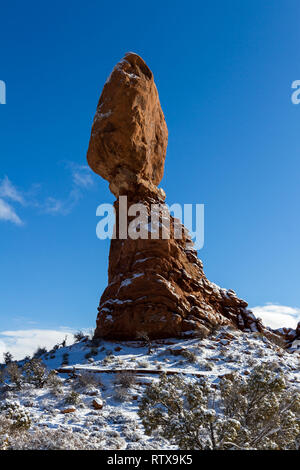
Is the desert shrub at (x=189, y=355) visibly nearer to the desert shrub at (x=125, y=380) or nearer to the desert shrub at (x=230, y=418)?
the desert shrub at (x=125, y=380)

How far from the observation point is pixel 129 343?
1964 cm

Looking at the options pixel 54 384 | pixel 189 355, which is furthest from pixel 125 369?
pixel 189 355

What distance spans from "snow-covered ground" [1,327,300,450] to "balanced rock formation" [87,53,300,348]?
4.61 feet

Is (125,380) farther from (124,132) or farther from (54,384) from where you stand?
(124,132)

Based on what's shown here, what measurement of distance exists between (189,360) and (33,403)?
8243 mm

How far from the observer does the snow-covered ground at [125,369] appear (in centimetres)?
893

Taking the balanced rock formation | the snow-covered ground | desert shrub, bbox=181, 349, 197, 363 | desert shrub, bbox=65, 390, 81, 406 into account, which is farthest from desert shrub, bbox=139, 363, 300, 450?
the balanced rock formation

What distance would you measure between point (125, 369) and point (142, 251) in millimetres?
9330

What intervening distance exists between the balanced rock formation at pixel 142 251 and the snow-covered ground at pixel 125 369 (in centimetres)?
141

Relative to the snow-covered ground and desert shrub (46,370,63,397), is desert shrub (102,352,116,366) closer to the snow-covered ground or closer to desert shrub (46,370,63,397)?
the snow-covered ground

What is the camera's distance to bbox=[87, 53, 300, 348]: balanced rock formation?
20641mm

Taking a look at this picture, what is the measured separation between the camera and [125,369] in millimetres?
14750
